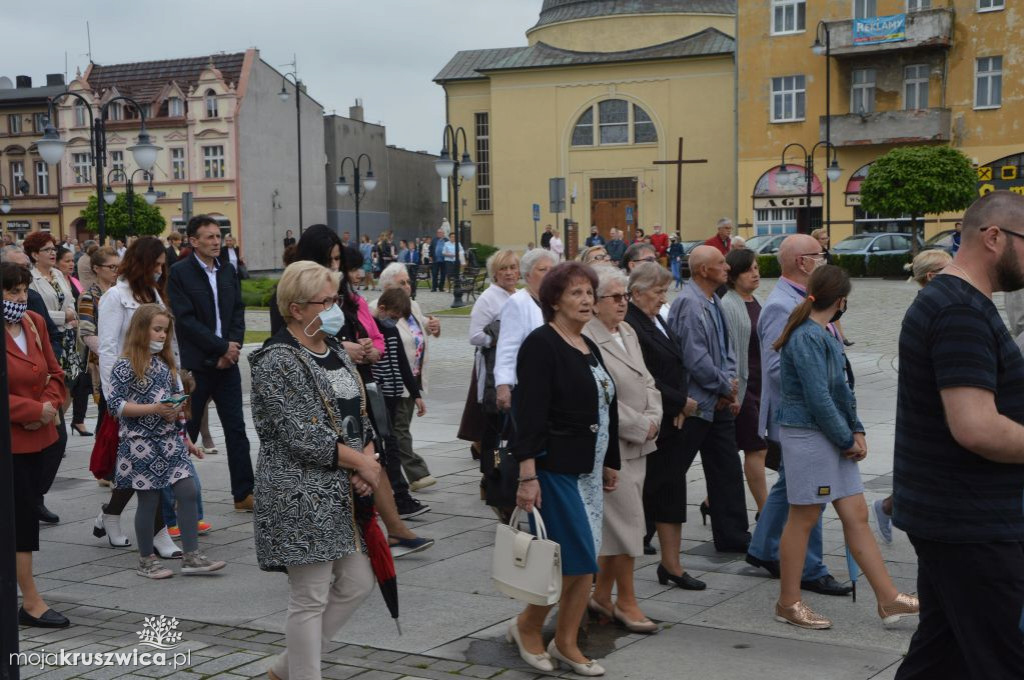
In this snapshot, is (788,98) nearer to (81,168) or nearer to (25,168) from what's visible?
(81,168)

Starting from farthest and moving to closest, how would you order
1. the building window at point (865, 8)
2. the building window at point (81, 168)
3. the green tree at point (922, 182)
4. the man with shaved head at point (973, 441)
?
1. the building window at point (81, 168)
2. the building window at point (865, 8)
3. the green tree at point (922, 182)
4. the man with shaved head at point (973, 441)

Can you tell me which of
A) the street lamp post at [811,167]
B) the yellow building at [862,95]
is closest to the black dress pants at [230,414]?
the street lamp post at [811,167]

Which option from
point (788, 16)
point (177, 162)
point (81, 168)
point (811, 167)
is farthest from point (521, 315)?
point (81, 168)

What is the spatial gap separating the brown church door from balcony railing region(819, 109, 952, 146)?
45.8 ft

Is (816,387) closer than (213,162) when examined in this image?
Yes

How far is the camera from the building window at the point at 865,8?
169ft

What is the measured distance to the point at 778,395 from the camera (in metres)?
7.23

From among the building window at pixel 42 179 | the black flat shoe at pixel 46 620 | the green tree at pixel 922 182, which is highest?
the building window at pixel 42 179

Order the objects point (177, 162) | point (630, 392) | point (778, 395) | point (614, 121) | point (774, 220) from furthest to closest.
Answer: point (177, 162)
point (614, 121)
point (774, 220)
point (778, 395)
point (630, 392)

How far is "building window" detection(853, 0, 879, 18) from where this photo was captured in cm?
5156

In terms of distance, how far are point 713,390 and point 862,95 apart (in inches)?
1902

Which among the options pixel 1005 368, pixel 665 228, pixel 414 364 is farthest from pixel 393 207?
pixel 1005 368

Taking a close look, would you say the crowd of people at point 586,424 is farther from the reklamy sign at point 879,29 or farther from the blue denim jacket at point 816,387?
the reklamy sign at point 879,29

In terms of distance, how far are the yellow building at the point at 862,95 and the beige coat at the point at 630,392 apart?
43.8 m
